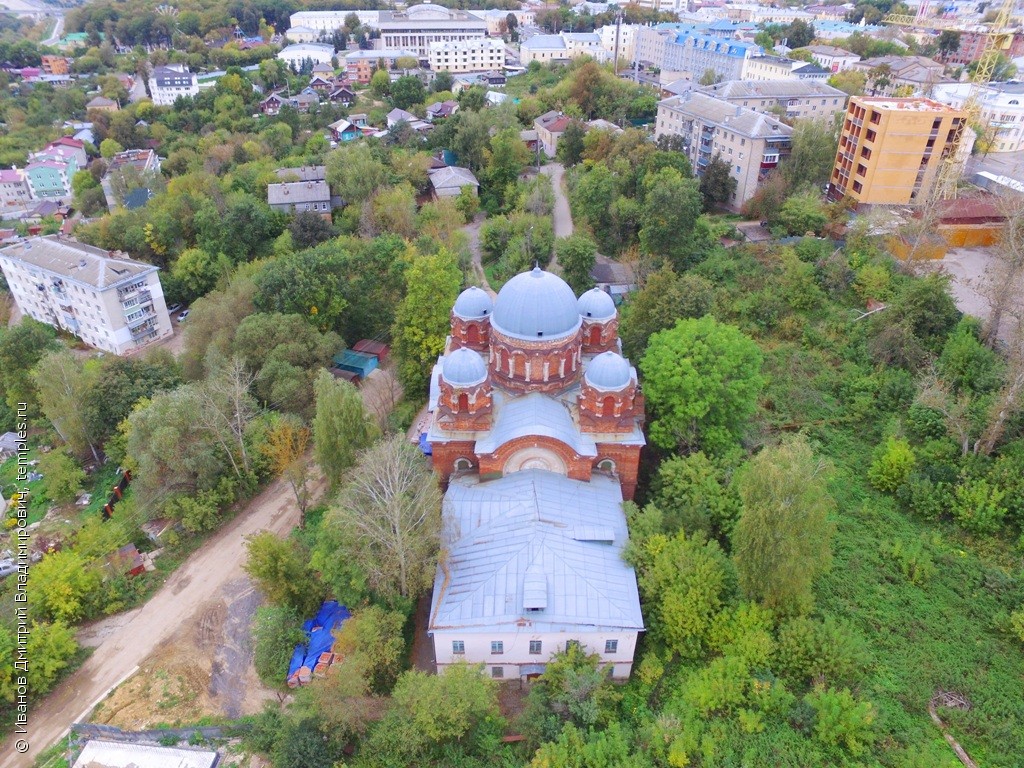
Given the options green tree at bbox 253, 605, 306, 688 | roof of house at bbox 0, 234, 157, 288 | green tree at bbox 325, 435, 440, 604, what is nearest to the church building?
green tree at bbox 325, 435, 440, 604

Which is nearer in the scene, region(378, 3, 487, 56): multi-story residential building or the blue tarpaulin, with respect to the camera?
the blue tarpaulin

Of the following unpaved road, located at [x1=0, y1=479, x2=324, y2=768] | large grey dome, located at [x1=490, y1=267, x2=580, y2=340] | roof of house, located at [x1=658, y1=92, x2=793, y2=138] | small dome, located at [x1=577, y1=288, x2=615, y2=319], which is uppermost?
roof of house, located at [x1=658, y1=92, x2=793, y2=138]

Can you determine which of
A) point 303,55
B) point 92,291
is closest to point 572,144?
point 92,291

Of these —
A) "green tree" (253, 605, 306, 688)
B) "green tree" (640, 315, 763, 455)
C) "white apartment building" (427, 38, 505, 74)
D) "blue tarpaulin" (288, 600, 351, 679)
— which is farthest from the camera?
"white apartment building" (427, 38, 505, 74)

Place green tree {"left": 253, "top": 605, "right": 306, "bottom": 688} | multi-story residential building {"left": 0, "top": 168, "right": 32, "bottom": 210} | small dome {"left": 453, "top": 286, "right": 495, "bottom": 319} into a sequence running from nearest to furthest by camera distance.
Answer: green tree {"left": 253, "top": 605, "right": 306, "bottom": 688} → small dome {"left": 453, "top": 286, "right": 495, "bottom": 319} → multi-story residential building {"left": 0, "top": 168, "right": 32, "bottom": 210}

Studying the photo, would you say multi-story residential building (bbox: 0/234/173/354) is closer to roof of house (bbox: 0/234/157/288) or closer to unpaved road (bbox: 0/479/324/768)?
roof of house (bbox: 0/234/157/288)

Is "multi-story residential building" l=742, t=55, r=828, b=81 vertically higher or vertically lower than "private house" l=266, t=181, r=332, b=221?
higher
